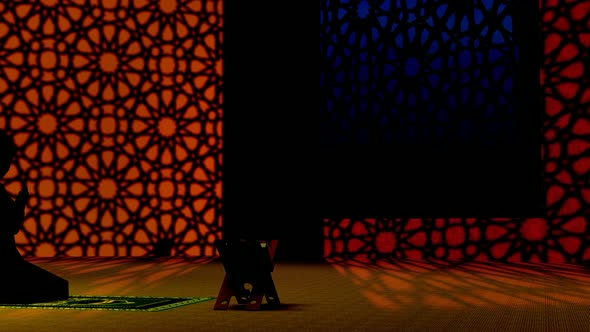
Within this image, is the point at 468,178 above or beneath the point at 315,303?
above

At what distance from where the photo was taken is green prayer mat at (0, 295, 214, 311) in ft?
13.6

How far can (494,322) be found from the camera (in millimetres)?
3588

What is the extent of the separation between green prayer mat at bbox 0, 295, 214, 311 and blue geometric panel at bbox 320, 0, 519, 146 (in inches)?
155

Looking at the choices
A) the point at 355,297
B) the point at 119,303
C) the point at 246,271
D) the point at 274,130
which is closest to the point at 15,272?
the point at 119,303

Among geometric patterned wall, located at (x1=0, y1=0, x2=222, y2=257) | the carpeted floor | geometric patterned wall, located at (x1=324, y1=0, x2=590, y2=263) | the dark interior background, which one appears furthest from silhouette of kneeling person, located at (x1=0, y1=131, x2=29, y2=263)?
geometric patterned wall, located at (x1=324, y1=0, x2=590, y2=263)

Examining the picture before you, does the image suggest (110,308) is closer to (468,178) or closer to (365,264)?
(365,264)

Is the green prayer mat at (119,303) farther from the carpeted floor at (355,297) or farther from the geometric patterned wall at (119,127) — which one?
the geometric patterned wall at (119,127)

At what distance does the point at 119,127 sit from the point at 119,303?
14.3 ft

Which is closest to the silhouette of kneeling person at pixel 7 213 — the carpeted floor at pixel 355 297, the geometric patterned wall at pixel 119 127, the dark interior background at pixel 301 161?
the carpeted floor at pixel 355 297

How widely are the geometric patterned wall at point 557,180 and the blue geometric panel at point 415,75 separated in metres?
0.36

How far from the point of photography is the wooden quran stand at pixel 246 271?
13.5ft

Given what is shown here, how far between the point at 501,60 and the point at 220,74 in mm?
2728

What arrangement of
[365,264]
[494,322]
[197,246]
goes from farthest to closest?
[197,246]
[365,264]
[494,322]

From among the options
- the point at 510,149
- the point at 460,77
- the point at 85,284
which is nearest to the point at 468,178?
the point at 510,149
